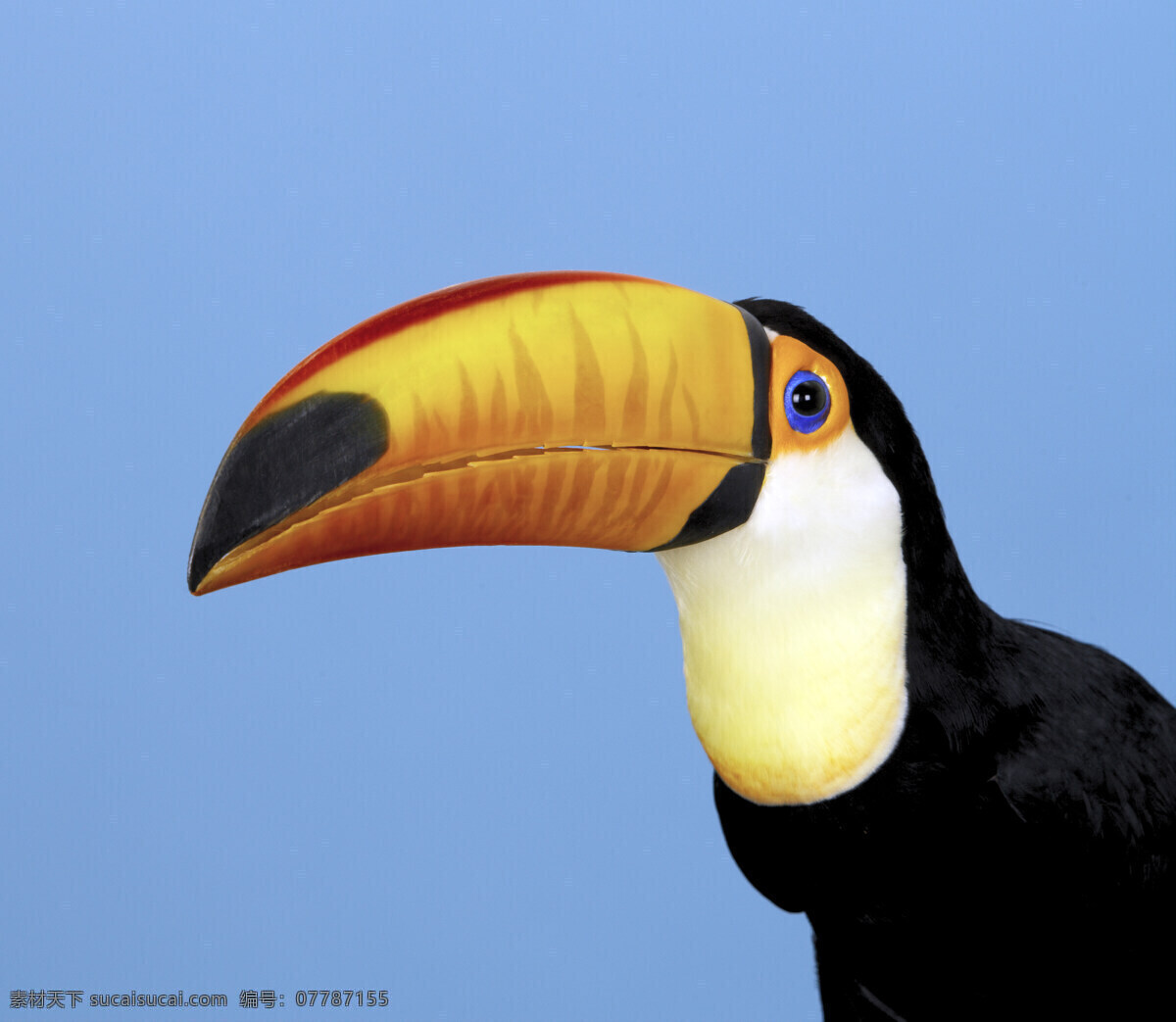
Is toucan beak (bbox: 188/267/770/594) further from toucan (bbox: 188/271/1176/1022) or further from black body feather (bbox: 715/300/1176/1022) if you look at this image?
black body feather (bbox: 715/300/1176/1022)

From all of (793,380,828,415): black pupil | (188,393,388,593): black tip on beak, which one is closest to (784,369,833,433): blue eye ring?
(793,380,828,415): black pupil

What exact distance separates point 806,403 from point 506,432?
31 centimetres

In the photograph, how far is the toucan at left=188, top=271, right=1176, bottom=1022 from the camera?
1182 mm

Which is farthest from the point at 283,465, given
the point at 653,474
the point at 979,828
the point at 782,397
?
the point at 979,828

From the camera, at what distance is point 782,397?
129 cm

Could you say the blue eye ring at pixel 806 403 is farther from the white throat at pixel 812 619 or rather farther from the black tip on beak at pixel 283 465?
the black tip on beak at pixel 283 465

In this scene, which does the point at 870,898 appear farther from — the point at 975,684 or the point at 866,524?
the point at 866,524

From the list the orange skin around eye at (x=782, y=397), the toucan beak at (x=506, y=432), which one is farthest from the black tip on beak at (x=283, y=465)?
the orange skin around eye at (x=782, y=397)

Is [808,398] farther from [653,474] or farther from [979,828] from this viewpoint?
[979,828]

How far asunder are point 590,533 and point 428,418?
0.22 metres

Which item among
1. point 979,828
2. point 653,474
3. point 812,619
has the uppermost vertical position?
point 653,474

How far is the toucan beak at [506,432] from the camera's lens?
3.75 ft

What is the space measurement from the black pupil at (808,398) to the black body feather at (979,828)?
47mm

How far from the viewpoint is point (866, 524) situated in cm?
131
